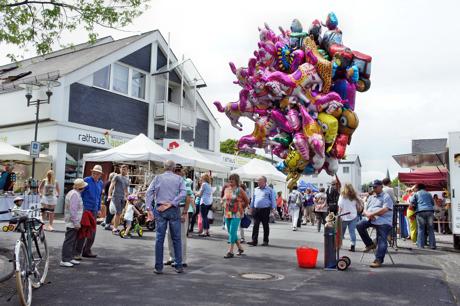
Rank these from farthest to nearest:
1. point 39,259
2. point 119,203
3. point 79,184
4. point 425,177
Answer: point 425,177 < point 119,203 < point 79,184 < point 39,259

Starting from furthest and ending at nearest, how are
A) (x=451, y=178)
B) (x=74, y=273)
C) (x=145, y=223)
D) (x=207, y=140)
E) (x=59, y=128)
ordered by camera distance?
(x=207, y=140) → (x=59, y=128) → (x=145, y=223) → (x=451, y=178) → (x=74, y=273)

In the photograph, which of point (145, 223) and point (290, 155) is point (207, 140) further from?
point (290, 155)

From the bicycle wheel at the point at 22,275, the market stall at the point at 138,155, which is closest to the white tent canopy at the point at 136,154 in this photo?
the market stall at the point at 138,155

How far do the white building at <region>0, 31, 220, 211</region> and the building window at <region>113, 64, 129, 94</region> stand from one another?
0.04 meters

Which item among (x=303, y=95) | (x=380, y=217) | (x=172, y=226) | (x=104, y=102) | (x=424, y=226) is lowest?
(x=424, y=226)

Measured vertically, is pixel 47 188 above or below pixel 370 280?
above

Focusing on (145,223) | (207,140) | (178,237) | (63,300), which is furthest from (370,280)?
(207,140)

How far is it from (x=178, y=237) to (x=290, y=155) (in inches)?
97.1

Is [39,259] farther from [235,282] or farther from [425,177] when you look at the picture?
[425,177]

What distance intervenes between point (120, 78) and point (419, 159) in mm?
15134

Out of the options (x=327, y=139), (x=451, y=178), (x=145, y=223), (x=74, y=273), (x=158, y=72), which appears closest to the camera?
(x=327, y=139)

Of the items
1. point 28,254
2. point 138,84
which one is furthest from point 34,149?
point 28,254

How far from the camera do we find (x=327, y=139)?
6973 mm

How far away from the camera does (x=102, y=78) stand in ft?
74.2
